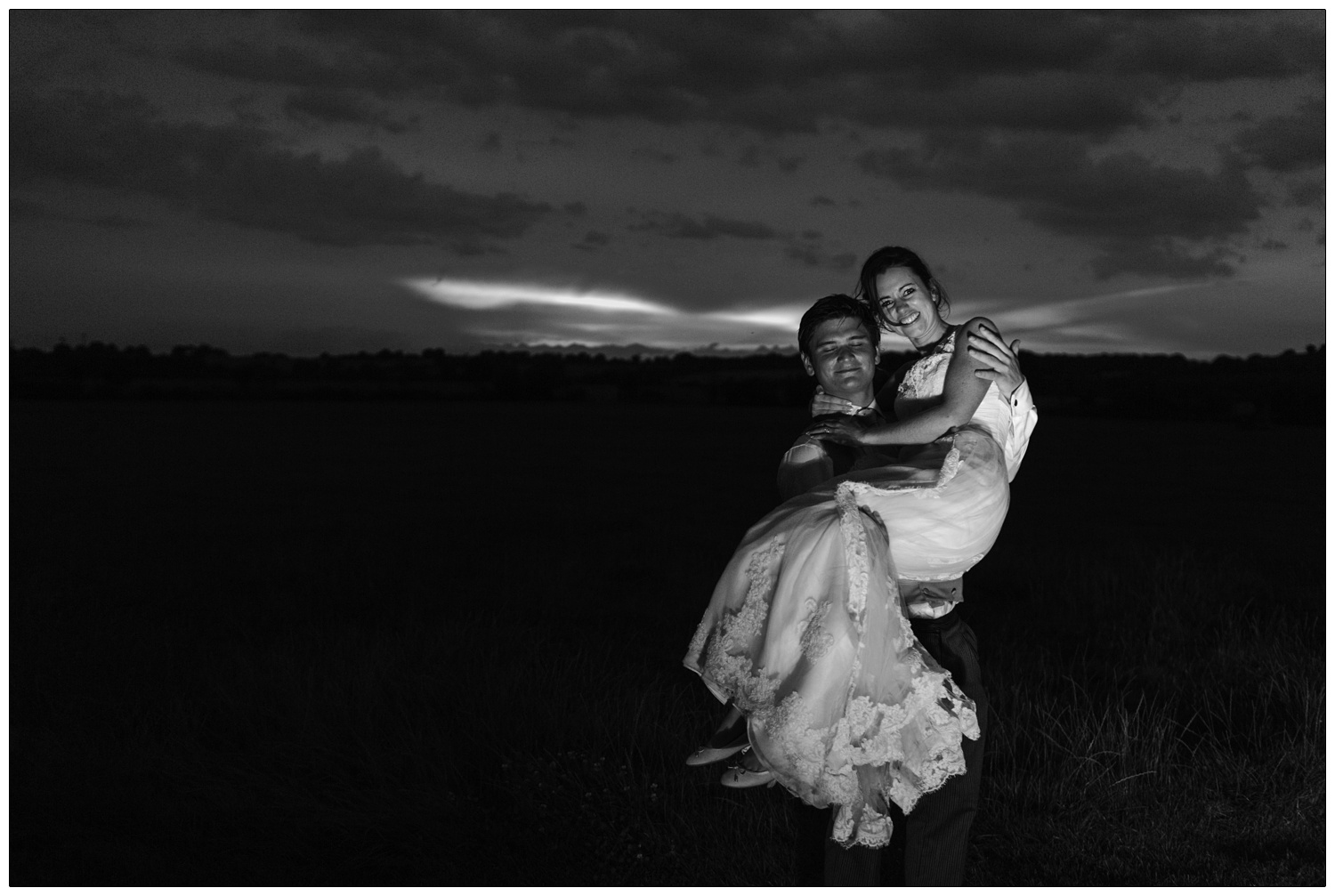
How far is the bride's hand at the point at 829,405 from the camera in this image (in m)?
3.47

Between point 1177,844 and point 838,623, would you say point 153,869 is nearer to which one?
point 838,623

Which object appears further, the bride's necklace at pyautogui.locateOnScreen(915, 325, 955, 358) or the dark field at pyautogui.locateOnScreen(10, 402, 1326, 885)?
the dark field at pyautogui.locateOnScreen(10, 402, 1326, 885)

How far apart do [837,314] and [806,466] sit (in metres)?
0.56

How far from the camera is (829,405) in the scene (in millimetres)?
3508

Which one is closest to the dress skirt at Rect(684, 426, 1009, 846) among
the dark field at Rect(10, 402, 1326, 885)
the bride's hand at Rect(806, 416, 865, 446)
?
the bride's hand at Rect(806, 416, 865, 446)

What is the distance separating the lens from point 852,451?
12.2 feet

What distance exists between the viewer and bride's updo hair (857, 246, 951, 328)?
3.38 m

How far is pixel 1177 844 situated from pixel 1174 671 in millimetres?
3515

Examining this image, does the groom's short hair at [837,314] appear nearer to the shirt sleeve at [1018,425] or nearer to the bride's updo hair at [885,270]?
the bride's updo hair at [885,270]

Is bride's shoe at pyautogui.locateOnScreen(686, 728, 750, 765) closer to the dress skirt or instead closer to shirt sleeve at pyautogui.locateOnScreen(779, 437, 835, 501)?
the dress skirt

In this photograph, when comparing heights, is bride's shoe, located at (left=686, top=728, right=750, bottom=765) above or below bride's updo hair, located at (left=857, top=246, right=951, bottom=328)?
below

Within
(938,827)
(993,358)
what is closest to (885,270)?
(993,358)

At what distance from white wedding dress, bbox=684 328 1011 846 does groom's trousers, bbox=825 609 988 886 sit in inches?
10.0

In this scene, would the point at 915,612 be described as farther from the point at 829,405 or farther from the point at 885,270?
the point at 885,270
